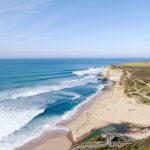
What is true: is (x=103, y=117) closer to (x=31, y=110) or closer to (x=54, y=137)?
(x=54, y=137)

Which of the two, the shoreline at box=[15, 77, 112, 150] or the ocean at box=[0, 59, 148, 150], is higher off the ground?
the ocean at box=[0, 59, 148, 150]

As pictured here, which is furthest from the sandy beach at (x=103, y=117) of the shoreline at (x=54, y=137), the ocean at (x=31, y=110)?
the ocean at (x=31, y=110)

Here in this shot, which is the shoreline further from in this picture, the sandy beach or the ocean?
the ocean

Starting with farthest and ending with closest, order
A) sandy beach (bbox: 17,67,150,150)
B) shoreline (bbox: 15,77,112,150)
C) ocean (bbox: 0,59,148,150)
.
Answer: ocean (bbox: 0,59,148,150) < sandy beach (bbox: 17,67,150,150) < shoreline (bbox: 15,77,112,150)

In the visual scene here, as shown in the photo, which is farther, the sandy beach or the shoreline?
the sandy beach

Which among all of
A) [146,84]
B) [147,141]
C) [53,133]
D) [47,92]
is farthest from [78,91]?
[147,141]

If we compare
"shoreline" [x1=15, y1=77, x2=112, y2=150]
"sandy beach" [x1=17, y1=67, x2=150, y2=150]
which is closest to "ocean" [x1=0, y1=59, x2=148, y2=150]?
"shoreline" [x1=15, y1=77, x2=112, y2=150]

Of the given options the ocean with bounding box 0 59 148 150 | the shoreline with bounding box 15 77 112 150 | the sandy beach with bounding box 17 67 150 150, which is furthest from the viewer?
the ocean with bounding box 0 59 148 150

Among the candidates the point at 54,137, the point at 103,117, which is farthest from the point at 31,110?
the point at 54,137

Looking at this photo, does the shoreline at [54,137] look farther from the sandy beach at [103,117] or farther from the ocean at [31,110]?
the ocean at [31,110]
